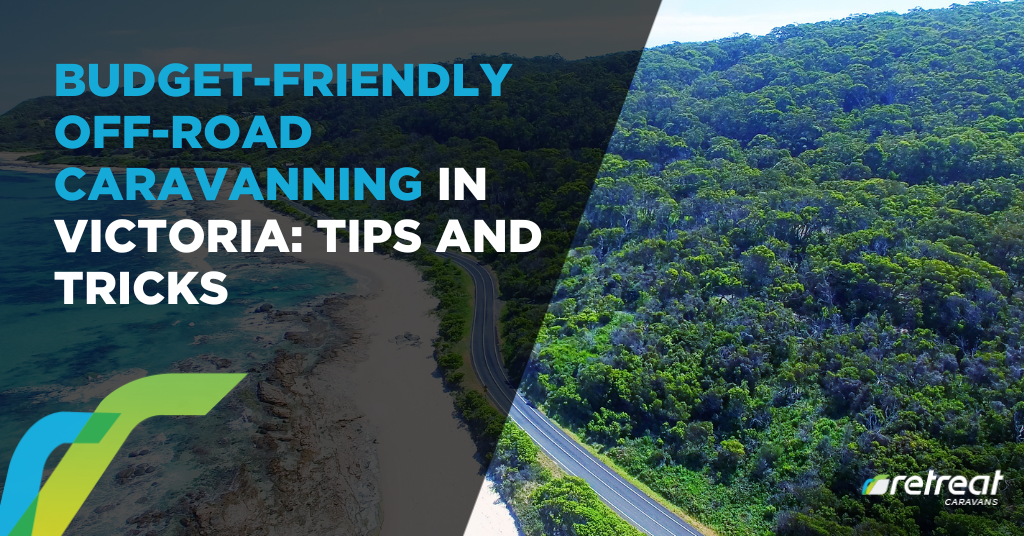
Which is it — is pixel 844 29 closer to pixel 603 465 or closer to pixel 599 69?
pixel 599 69

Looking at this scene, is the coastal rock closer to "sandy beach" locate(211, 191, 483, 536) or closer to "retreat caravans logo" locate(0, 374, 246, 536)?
"retreat caravans logo" locate(0, 374, 246, 536)

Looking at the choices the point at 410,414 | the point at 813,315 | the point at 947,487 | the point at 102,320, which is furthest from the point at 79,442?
the point at 813,315

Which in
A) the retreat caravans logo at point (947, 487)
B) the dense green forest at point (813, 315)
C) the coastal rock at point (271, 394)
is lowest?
the coastal rock at point (271, 394)

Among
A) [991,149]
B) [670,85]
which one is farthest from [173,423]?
[670,85]

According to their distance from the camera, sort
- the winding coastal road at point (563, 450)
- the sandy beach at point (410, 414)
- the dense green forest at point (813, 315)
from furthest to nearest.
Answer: the sandy beach at point (410, 414) → the dense green forest at point (813, 315) → the winding coastal road at point (563, 450)

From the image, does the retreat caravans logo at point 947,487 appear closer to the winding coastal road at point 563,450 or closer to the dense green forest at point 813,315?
the dense green forest at point 813,315

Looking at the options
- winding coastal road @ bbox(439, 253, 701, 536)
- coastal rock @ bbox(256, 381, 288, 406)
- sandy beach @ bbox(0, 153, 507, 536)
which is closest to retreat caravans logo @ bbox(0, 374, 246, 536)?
coastal rock @ bbox(256, 381, 288, 406)

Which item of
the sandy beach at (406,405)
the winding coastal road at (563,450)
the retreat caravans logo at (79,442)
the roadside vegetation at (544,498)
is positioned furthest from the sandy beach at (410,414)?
the retreat caravans logo at (79,442)
